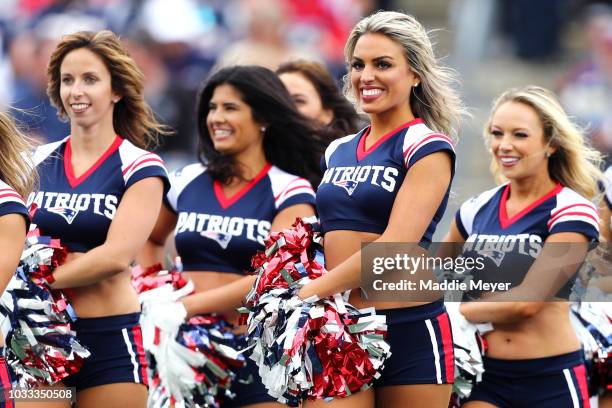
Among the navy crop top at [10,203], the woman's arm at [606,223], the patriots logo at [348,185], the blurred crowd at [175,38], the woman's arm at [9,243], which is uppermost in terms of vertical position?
the blurred crowd at [175,38]

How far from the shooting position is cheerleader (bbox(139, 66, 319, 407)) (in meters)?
6.39

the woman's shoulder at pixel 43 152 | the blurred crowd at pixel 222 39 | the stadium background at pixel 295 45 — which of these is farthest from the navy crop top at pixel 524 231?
the blurred crowd at pixel 222 39

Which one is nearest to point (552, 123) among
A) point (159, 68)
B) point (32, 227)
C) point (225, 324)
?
point (225, 324)

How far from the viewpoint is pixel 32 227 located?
5.89 metres

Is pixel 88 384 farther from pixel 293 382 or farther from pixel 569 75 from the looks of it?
pixel 569 75

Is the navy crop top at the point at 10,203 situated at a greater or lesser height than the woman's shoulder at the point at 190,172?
lesser

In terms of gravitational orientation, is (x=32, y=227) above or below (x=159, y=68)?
below

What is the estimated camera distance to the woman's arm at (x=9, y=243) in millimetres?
4824

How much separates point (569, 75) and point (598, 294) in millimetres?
6158

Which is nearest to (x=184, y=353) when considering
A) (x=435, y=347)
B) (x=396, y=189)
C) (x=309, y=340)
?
(x=309, y=340)

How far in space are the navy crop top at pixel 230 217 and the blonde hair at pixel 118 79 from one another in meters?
0.39

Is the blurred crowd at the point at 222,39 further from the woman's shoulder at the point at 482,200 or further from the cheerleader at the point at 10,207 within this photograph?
the cheerleader at the point at 10,207

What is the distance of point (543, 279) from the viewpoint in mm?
5938

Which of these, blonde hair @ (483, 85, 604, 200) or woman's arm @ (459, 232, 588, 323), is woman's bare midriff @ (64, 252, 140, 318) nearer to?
woman's arm @ (459, 232, 588, 323)
